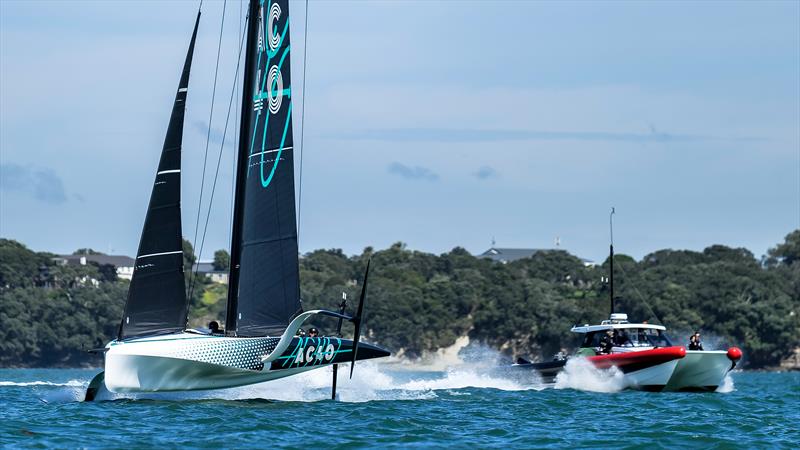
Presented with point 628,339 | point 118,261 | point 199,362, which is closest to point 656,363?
point 628,339

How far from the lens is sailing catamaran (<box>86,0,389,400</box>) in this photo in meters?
36.5

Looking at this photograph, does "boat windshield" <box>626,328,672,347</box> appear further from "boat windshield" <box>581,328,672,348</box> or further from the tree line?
the tree line

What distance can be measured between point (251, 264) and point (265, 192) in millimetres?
1811

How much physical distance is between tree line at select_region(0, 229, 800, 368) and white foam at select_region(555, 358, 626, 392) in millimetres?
67353

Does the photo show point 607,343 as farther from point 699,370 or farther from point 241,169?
point 241,169

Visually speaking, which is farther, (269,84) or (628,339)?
(628,339)

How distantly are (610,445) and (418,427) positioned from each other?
4.32m

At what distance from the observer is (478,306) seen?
448 feet

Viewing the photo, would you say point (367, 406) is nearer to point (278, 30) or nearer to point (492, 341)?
point (278, 30)

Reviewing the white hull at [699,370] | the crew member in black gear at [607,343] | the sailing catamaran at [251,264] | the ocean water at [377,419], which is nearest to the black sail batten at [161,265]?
the sailing catamaran at [251,264]

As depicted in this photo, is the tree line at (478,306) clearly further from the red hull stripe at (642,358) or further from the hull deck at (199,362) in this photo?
the hull deck at (199,362)

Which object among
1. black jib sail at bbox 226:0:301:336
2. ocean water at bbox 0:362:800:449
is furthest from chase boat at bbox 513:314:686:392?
black jib sail at bbox 226:0:301:336

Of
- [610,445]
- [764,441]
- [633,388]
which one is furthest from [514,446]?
[633,388]

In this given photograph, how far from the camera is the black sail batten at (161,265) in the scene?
36594 millimetres
